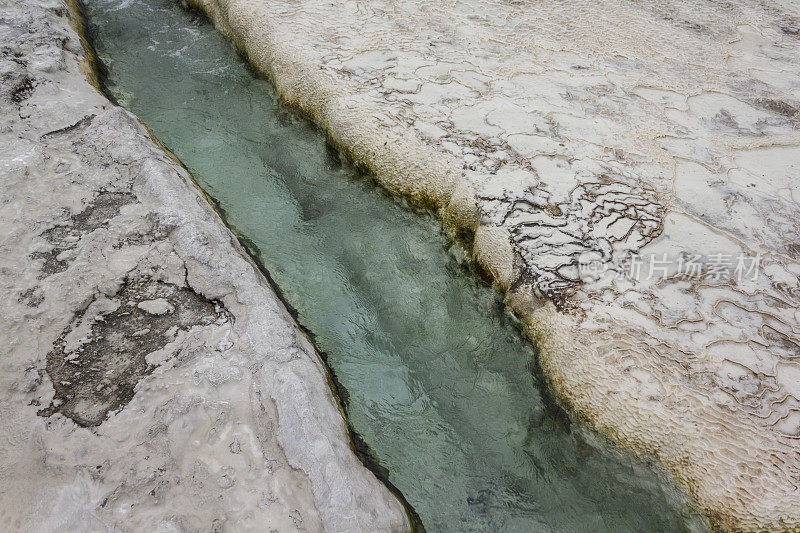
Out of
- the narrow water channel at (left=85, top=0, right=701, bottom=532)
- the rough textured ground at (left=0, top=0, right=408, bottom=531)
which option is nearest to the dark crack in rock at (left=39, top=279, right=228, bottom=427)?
the rough textured ground at (left=0, top=0, right=408, bottom=531)

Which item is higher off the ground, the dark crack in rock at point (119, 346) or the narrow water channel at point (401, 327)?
the dark crack in rock at point (119, 346)

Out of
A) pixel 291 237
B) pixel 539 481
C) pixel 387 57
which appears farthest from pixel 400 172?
pixel 539 481

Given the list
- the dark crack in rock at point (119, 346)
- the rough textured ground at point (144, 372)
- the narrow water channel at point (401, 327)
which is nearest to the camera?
the rough textured ground at point (144, 372)

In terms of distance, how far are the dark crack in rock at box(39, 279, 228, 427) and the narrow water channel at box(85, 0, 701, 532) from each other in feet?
1.80

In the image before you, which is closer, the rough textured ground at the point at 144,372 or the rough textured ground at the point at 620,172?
the rough textured ground at the point at 144,372

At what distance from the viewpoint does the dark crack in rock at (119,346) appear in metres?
1.68

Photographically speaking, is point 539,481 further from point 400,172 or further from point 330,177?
point 330,177

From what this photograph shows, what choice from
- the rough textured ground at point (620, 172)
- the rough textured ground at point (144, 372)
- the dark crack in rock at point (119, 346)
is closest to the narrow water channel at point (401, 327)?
the rough textured ground at point (620, 172)

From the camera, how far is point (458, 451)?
1.96 metres

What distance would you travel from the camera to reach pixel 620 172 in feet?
8.86

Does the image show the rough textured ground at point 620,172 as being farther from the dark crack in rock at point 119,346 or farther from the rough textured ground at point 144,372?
the dark crack in rock at point 119,346

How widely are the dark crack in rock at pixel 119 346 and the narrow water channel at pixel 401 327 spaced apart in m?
0.55

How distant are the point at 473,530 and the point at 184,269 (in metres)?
1.49

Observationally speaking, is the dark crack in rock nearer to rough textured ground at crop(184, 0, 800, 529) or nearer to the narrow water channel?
the narrow water channel
